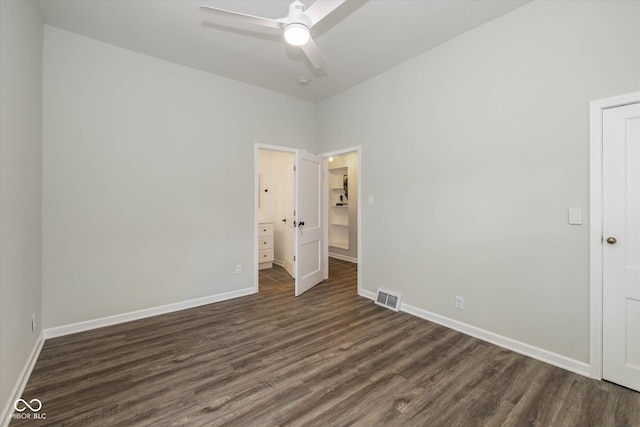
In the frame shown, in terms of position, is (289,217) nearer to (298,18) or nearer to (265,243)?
(265,243)

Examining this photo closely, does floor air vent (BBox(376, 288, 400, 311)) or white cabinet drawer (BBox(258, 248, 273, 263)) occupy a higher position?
white cabinet drawer (BBox(258, 248, 273, 263))

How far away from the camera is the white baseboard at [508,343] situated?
213 centimetres

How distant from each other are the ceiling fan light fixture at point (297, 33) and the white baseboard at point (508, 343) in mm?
2997

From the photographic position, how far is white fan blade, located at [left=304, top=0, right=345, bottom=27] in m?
1.62

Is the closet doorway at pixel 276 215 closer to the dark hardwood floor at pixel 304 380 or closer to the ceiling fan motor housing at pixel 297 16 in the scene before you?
the dark hardwood floor at pixel 304 380

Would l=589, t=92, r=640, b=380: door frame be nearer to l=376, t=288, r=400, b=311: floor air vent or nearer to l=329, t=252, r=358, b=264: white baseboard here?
l=376, t=288, r=400, b=311: floor air vent

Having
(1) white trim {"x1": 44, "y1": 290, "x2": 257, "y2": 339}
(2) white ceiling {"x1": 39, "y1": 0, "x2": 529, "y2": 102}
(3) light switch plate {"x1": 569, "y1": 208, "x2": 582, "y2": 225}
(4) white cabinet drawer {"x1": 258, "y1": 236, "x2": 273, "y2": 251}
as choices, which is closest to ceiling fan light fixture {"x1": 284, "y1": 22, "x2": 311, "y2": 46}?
(2) white ceiling {"x1": 39, "y1": 0, "x2": 529, "y2": 102}

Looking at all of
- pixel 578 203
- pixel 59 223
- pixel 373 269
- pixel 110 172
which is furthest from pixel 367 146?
pixel 59 223

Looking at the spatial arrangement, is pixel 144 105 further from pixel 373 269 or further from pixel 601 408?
pixel 601 408

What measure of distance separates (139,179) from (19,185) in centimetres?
116

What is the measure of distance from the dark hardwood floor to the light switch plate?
120 cm

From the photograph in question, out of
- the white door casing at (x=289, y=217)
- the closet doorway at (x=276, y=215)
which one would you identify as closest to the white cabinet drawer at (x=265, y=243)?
the closet doorway at (x=276, y=215)

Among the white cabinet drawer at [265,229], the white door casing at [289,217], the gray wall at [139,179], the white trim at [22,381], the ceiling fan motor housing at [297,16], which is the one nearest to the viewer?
the white trim at [22,381]

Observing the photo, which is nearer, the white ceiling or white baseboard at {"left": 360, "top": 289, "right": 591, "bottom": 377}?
white baseboard at {"left": 360, "top": 289, "right": 591, "bottom": 377}
